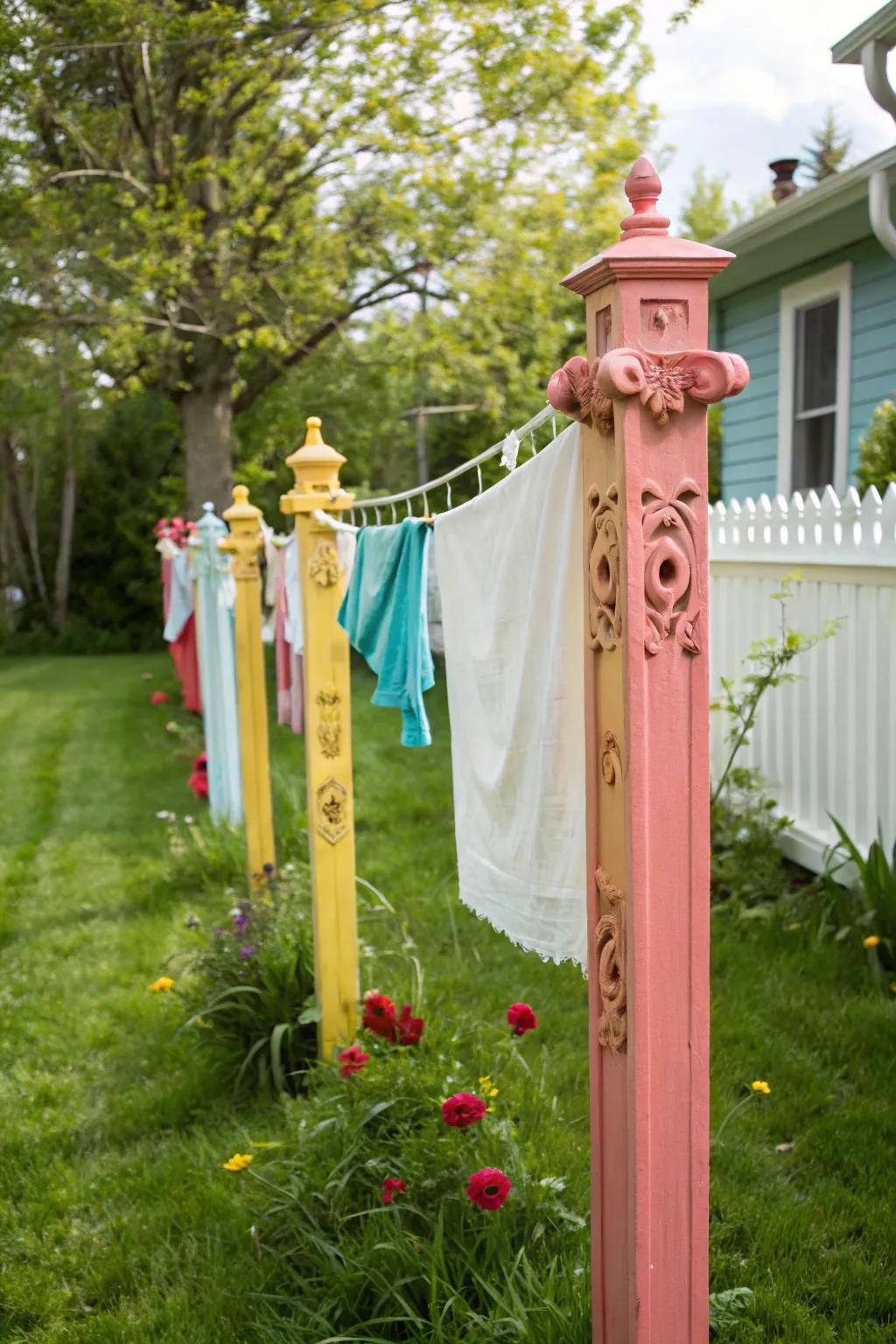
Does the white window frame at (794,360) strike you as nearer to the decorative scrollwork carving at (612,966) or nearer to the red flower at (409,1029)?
the red flower at (409,1029)

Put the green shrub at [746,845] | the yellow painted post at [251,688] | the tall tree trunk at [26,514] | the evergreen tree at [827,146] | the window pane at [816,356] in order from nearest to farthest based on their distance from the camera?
the green shrub at [746,845] < the yellow painted post at [251,688] < the window pane at [816,356] < the tall tree trunk at [26,514] < the evergreen tree at [827,146]

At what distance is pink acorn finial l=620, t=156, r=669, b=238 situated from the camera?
1.79 metres

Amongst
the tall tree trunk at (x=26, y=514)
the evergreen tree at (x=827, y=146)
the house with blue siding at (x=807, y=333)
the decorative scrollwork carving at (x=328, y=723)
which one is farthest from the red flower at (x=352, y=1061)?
the evergreen tree at (x=827, y=146)

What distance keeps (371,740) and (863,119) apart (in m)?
47.4

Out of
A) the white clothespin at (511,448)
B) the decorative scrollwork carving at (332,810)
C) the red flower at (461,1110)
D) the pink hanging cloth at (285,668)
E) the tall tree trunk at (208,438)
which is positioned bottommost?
the red flower at (461,1110)

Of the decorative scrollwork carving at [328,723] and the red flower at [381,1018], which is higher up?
the decorative scrollwork carving at [328,723]

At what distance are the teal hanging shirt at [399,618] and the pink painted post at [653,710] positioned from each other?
3.88 ft

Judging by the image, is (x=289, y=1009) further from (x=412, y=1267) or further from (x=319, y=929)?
(x=412, y=1267)

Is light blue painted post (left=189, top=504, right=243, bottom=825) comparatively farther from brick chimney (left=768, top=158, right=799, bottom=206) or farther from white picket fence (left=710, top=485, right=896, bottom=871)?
brick chimney (left=768, top=158, right=799, bottom=206)

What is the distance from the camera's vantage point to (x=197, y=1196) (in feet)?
10.8

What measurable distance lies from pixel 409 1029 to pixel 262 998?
954mm

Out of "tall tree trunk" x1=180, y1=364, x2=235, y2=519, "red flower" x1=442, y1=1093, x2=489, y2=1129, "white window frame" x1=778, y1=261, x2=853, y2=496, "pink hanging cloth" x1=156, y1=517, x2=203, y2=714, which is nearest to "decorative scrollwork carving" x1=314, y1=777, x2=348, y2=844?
"red flower" x1=442, y1=1093, x2=489, y2=1129

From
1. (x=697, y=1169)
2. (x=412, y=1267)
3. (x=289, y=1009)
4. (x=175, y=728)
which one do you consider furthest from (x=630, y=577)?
(x=175, y=728)

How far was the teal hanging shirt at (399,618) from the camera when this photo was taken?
3041 millimetres
